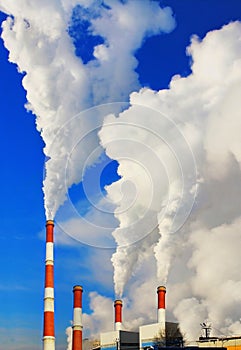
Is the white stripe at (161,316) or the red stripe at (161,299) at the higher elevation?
the red stripe at (161,299)

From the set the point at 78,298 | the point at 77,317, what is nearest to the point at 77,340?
the point at 77,317

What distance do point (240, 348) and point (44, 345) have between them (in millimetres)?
20612

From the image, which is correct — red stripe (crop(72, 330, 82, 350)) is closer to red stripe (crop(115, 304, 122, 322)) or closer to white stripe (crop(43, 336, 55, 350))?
white stripe (crop(43, 336, 55, 350))

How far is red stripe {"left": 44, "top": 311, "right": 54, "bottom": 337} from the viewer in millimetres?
56719

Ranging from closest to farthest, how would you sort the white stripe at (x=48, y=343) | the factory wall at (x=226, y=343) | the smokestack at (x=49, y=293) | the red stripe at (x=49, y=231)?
the factory wall at (x=226, y=343)
the white stripe at (x=48, y=343)
the smokestack at (x=49, y=293)
the red stripe at (x=49, y=231)

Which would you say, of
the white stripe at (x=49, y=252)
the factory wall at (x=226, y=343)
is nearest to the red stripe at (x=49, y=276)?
the white stripe at (x=49, y=252)

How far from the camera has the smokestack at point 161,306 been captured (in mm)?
62481

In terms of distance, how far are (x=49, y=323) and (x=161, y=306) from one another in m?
14.4

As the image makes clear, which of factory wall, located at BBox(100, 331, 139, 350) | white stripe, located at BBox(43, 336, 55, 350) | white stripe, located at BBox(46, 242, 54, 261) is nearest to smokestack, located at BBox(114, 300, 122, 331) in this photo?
factory wall, located at BBox(100, 331, 139, 350)

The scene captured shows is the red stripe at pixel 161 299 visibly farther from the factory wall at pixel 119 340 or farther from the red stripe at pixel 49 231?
the red stripe at pixel 49 231

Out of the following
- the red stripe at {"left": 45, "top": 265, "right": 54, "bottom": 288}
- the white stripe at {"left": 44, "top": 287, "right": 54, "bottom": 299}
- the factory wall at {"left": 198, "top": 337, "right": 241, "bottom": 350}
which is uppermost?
the red stripe at {"left": 45, "top": 265, "right": 54, "bottom": 288}

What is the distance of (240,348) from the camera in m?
50.4

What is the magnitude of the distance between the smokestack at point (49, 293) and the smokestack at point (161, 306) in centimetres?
1291

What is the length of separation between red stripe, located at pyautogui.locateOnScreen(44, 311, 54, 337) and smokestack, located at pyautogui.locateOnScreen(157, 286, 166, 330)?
1276 cm
